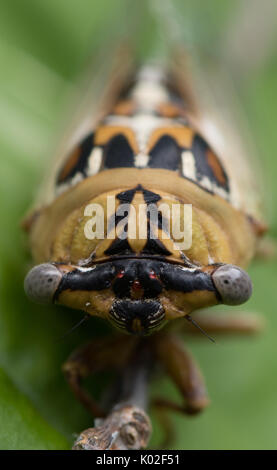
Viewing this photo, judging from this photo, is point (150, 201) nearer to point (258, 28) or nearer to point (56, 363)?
point (56, 363)

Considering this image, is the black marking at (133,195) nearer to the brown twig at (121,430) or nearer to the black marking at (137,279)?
the black marking at (137,279)

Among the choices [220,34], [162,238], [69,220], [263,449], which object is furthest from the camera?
[220,34]

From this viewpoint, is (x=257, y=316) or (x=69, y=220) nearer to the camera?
(x=69, y=220)

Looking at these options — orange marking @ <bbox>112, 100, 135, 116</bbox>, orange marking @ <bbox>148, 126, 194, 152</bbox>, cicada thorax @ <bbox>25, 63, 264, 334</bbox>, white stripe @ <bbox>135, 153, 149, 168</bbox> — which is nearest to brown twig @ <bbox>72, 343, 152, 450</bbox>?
cicada thorax @ <bbox>25, 63, 264, 334</bbox>

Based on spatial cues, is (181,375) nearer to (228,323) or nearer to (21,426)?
(228,323)

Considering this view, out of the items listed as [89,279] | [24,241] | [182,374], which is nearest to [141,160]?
[89,279]

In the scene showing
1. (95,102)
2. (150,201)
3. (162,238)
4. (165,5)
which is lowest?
(162,238)

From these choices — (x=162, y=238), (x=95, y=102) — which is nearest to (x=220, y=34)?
(x=95, y=102)
